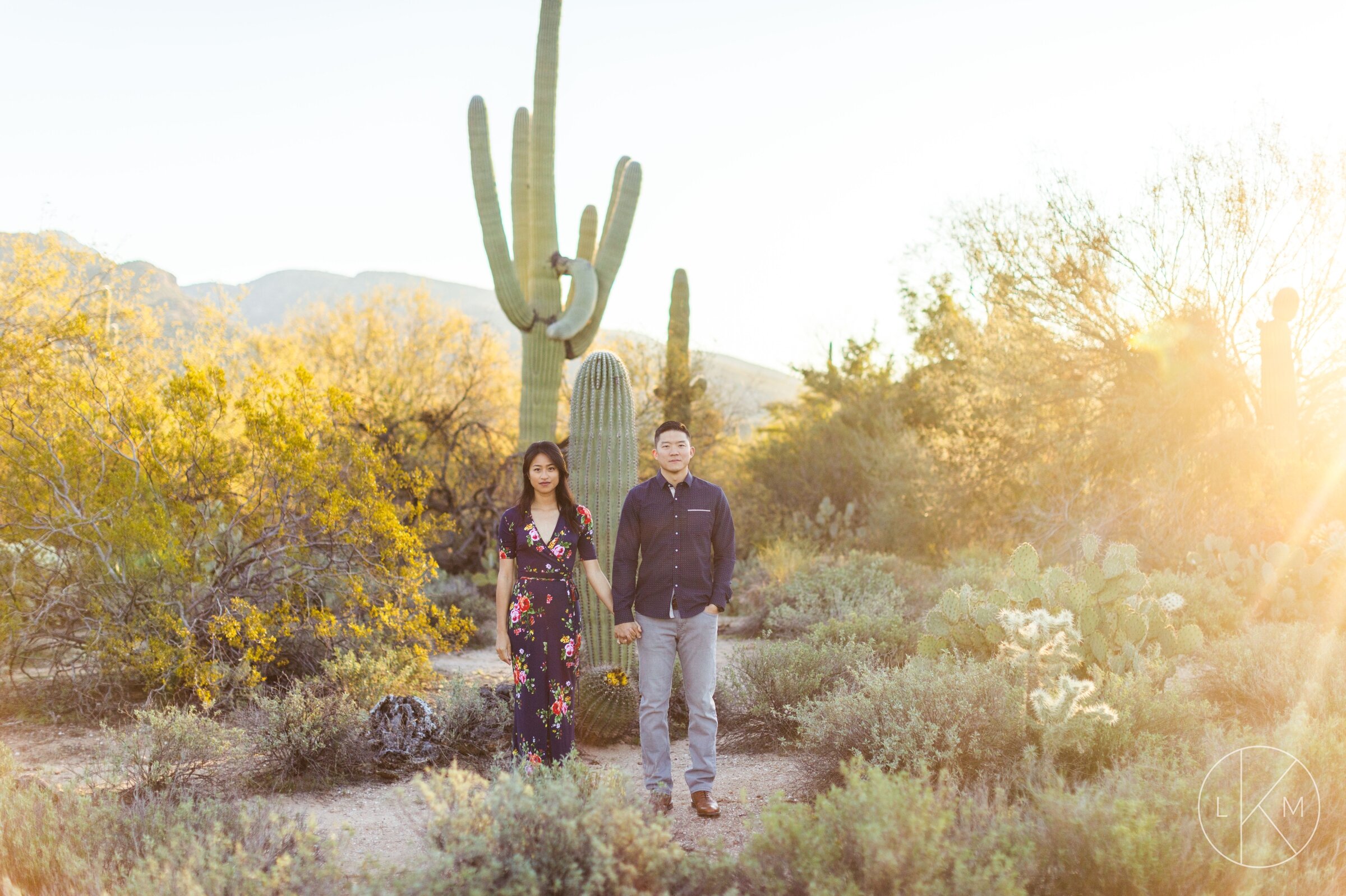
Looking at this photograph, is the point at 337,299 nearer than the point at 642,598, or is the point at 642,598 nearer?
the point at 642,598

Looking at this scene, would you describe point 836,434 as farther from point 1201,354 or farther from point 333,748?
point 333,748

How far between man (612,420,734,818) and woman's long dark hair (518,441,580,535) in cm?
27

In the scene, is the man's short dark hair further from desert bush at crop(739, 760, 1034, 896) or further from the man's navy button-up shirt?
desert bush at crop(739, 760, 1034, 896)

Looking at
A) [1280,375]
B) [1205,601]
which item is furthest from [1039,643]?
[1280,375]

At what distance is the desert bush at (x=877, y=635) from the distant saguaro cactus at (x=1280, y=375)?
6086 mm

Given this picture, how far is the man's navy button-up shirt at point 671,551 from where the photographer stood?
13.3ft

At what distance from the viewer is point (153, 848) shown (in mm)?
3348

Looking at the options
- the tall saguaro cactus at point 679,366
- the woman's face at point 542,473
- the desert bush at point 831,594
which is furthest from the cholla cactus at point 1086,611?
the tall saguaro cactus at point 679,366

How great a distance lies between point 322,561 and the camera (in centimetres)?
674

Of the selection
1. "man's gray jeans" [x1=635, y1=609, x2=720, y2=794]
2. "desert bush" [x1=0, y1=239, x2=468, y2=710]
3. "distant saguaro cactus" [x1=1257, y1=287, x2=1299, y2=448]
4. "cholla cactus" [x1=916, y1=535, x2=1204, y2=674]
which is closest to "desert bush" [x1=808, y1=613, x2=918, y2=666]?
"cholla cactus" [x1=916, y1=535, x2=1204, y2=674]

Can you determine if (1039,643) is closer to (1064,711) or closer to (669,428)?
(1064,711)

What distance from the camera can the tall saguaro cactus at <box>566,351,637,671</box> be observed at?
6211 millimetres

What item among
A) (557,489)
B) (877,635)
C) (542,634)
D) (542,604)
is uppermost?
(557,489)

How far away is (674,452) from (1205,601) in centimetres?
560
